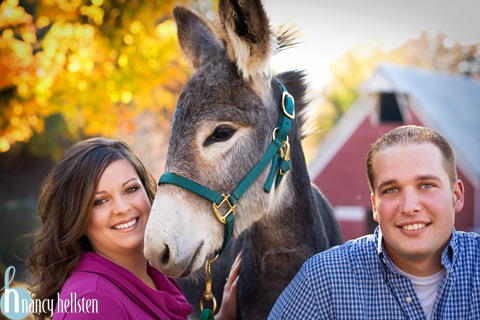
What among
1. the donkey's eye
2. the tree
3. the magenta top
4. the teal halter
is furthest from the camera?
the tree

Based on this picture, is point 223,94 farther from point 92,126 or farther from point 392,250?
point 92,126

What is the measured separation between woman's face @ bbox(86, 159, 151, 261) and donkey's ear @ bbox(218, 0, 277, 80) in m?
0.86

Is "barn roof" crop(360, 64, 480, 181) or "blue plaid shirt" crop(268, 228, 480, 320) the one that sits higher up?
"barn roof" crop(360, 64, 480, 181)

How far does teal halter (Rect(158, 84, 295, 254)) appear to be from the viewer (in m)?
2.24

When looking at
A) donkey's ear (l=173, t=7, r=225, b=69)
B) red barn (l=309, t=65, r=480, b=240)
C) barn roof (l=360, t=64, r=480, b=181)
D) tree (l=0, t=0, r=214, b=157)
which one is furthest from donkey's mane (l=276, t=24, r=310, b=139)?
barn roof (l=360, t=64, r=480, b=181)

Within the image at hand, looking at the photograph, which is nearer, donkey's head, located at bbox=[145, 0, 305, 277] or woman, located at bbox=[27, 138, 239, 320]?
donkey's head, located at bbox=[145, 0, 305, 277]

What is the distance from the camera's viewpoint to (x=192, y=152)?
7.55 feet

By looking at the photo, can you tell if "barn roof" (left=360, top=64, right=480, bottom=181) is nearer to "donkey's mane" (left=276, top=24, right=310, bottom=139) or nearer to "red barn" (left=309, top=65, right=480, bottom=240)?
"red barn" (left=309, top=65, right=480, bottom=240)

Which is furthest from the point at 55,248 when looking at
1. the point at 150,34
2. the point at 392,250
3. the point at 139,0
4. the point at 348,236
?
the point at 348,236

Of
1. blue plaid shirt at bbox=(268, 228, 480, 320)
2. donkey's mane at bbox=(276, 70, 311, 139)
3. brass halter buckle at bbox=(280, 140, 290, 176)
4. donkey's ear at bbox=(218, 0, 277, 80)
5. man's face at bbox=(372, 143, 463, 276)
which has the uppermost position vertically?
donkey's ear at bbox=(218, 0, 277, 80)

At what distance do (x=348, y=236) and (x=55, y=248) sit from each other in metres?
12.3

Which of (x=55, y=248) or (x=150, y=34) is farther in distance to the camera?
(x=150, y=34)

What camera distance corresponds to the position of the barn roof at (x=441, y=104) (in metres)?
14.7

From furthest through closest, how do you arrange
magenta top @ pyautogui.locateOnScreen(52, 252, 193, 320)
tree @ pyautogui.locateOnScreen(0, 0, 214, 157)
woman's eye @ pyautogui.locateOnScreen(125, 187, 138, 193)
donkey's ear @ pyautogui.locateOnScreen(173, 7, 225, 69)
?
tree @ pyautogui.locateOnScreen(0, 0, 214, 157) < donkey's ear @ pyautogui.locateOnScreen(173, 7, 225, 69) < woman's eye @ pyautogui.locateOnScreen(125, 187, 138, 193) < magenta top @ pyautogui.locateOnScreen(52, 252, 193, 320)
